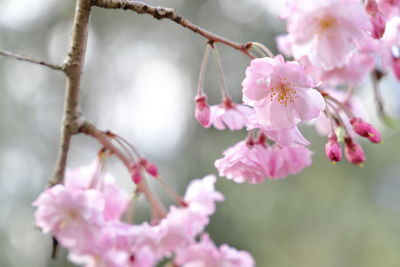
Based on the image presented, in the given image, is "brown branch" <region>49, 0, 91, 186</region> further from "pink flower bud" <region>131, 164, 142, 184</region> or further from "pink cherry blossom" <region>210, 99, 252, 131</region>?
"pink cherry blossom" <region>210, 99, 252, 131</region>

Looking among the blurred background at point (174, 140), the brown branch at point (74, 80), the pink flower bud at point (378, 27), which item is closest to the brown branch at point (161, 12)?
the brown branch at point (74, 80)

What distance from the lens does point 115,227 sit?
107cm

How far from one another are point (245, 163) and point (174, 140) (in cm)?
610

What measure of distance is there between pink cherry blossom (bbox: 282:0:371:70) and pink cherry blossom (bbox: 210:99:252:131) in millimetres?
263

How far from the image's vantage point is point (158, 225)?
3.63 ft

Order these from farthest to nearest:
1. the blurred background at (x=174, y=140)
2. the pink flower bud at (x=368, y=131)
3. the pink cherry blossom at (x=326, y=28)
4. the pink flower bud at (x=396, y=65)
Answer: the blurred background at (x=174, y=140), the pink flower bud at (x=396, y=65), the pink flower bud at (x=368, y=131), the pink cherry blossom at (x=326, y=28)

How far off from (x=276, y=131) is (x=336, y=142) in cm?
15

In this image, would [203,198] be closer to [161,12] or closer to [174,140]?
[161,12]

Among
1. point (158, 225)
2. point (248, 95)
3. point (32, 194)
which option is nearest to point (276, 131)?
point (248, 95)

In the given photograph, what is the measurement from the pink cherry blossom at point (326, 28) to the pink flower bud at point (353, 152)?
0.70 feet

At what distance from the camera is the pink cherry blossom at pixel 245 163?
0.95m

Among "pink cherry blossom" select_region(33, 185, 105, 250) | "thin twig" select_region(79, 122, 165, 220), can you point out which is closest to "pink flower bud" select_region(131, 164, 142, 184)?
"thin twig" select_region(79, 122, 165, 220)

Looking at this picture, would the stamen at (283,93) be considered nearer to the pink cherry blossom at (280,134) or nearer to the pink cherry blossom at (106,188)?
the pink cherry blossom at (280,134)

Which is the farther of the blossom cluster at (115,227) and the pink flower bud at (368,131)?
the blossom cluster at (115,227)
